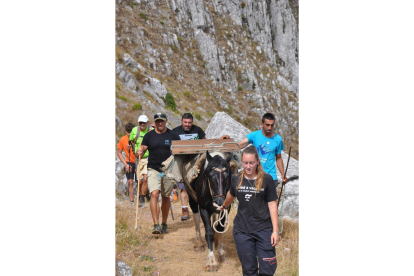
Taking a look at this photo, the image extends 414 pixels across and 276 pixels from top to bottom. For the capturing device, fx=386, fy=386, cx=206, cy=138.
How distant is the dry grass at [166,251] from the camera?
611 cm

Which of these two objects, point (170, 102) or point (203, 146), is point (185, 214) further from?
point (203, 146)

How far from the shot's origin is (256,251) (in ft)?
14.9

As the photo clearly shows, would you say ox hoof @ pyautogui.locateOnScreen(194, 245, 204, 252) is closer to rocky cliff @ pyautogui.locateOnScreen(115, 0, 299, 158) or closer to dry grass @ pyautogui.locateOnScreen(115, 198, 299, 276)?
dry grass @ pyautogui.locateOnScreen(115, 198, 299, 276)

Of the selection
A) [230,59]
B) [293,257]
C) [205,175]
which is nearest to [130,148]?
[205,175]

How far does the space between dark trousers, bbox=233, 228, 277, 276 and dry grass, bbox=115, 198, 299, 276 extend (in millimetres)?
1729

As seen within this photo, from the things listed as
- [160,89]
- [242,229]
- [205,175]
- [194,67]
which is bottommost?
[242,229]

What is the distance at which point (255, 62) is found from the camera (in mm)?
8977

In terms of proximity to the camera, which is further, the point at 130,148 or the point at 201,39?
the point at 201,39

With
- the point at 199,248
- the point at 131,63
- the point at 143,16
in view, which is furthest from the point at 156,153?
the point at 143,16

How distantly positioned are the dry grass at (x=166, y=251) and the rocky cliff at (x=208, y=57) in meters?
2.02

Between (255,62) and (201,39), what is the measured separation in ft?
5.06

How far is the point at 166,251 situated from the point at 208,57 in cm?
452

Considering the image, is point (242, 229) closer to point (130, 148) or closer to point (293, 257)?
point (293, 257)
